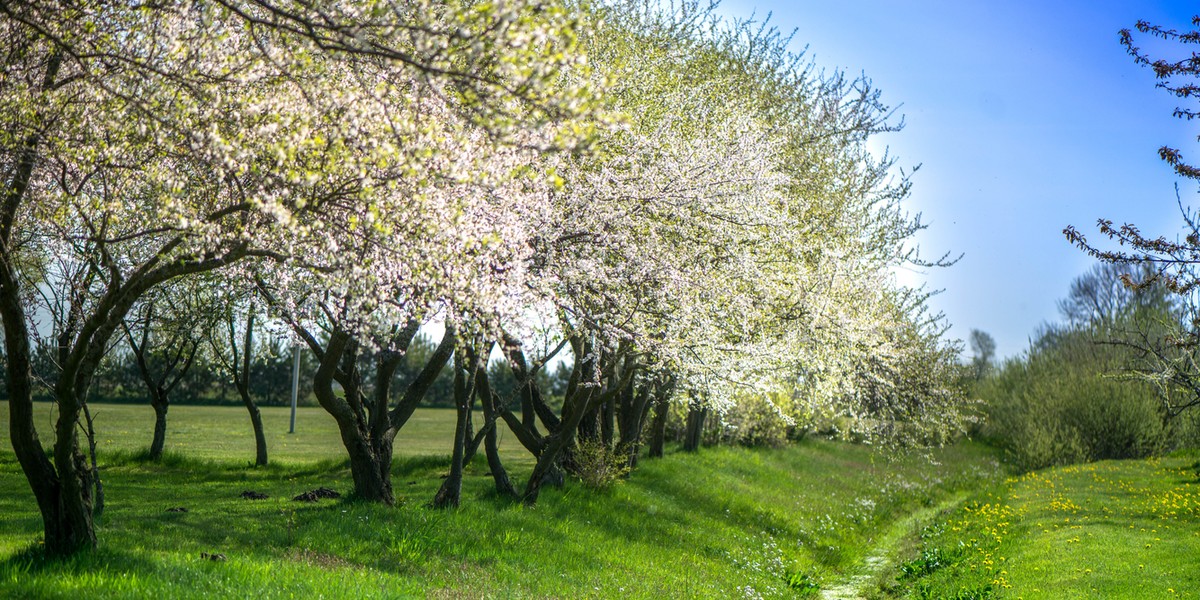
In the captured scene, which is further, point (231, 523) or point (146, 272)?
point (231, 523)

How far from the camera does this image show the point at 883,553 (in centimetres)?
2114

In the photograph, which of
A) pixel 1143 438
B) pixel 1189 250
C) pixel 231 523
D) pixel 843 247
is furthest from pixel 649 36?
pixel 1143 438

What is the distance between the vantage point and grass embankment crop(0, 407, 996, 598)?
10.2m

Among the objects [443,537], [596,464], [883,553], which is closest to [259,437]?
[596,464]

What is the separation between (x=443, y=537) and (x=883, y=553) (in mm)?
11328

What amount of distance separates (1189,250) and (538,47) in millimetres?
13054

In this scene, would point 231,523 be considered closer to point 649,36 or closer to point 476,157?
point 476,157

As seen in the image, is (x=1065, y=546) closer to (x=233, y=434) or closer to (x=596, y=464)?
(x=596, y=464)

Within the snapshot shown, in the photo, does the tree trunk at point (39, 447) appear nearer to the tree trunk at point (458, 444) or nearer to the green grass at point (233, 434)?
the tree trunk at point (458, 444)

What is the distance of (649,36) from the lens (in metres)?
23.6

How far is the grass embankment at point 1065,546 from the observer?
1459 cm

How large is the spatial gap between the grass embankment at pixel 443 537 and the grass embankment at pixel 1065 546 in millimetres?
1838

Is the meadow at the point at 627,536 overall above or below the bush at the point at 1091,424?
below

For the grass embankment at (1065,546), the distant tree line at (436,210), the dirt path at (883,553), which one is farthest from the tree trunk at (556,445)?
the grass embankment at (1065,546)
